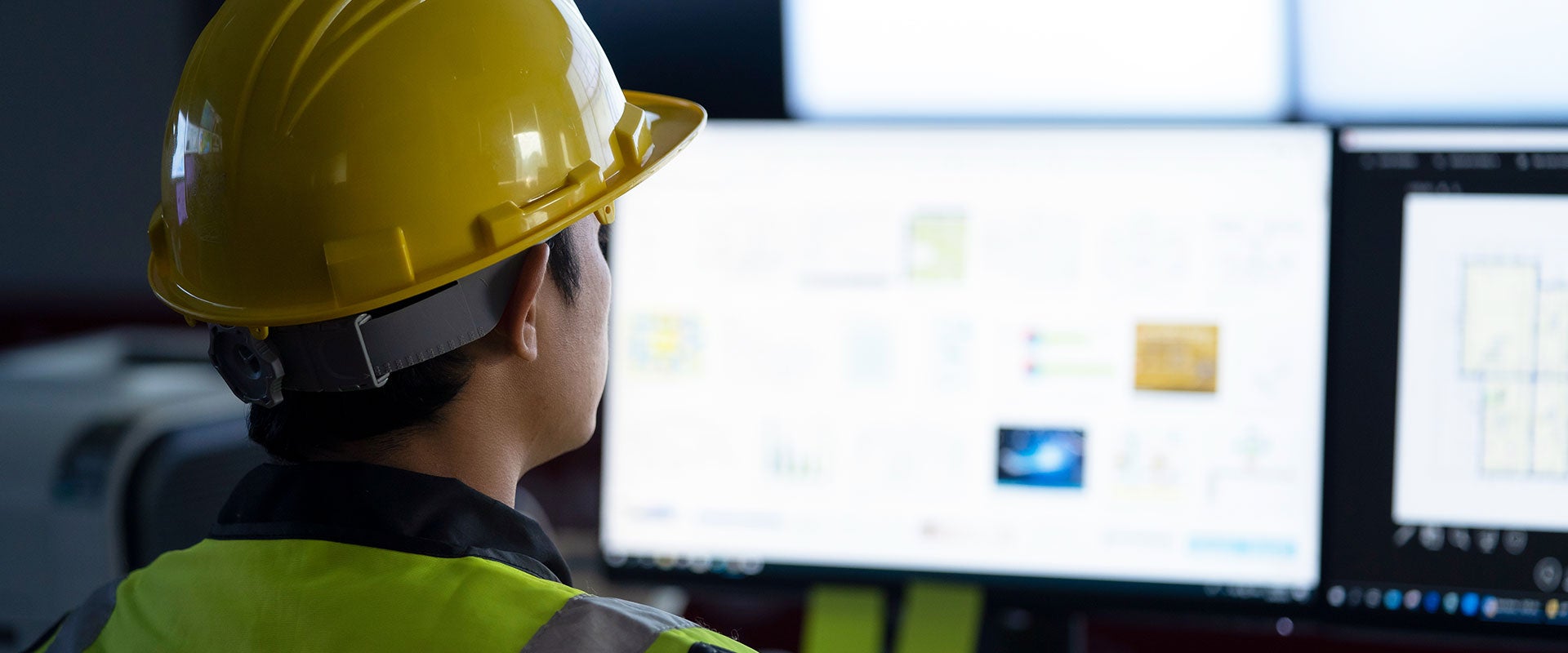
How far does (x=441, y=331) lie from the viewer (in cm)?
63

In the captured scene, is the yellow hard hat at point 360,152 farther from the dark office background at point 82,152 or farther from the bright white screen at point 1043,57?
the dark office background at point 82,152

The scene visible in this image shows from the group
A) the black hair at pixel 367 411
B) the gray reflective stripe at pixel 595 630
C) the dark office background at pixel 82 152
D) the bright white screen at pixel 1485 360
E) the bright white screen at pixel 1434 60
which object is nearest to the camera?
the gray reflective stripe at pixel 595 630

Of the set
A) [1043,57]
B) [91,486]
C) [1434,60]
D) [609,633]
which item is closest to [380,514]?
[609,633]

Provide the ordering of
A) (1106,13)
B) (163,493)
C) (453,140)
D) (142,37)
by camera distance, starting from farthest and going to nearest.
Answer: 1. (142,37)
2. (1106,13)
3. (163,493)
4. (453,140)

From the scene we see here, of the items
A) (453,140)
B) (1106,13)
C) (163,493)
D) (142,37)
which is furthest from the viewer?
(142,37)

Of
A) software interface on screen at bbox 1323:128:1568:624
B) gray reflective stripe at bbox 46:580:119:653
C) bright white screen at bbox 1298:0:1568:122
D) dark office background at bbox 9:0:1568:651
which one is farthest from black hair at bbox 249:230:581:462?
dark office background at bbox 9:0:1568:651

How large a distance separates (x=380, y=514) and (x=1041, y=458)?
0.65 meters

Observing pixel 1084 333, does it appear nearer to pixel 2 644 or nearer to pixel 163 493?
pixel 163 493

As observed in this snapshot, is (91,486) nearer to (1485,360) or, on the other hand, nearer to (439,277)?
(439,277)

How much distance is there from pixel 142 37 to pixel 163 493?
0.86 m

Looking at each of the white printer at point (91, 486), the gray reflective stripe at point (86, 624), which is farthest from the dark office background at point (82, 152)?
the gray reflective stripe at point (86, 624)

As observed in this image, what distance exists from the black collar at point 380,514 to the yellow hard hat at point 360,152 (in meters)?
0.09

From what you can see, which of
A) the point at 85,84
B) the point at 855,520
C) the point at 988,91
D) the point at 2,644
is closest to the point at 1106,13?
the point at 988,91

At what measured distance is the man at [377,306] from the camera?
1.88 feet
